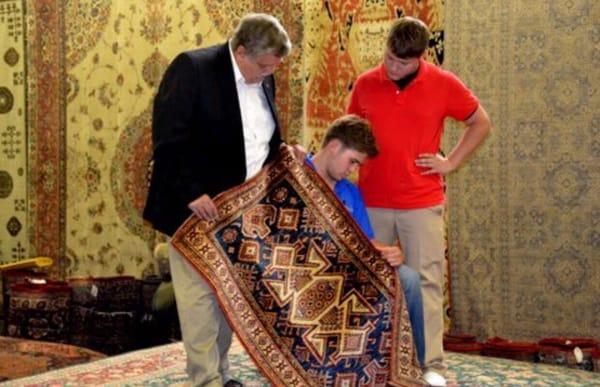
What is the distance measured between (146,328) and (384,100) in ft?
10.9

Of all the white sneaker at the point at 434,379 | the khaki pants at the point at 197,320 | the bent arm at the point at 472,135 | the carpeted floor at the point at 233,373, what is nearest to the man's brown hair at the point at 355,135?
the bent arm at the point at 472,135

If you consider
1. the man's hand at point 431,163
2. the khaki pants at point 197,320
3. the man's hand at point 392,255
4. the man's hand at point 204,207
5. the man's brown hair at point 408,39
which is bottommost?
the khaki pants at point 197,320

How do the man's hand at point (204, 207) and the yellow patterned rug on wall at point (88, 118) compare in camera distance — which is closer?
the man's hand at point (204, 207)

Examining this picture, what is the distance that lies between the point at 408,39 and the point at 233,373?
6.10ft

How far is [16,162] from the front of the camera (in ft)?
25.6

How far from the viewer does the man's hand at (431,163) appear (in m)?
3.93

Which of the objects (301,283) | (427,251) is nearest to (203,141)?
(301,283)

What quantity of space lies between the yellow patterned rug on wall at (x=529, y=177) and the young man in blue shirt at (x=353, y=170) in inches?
70.4

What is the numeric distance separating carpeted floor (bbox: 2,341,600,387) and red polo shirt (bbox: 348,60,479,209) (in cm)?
99

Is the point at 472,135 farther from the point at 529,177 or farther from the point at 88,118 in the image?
the point at 88,118

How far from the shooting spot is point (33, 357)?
496cm

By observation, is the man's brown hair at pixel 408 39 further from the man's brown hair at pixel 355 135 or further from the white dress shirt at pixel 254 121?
the white dress shirt at pixel 254 121

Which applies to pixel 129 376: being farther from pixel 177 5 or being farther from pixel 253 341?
pixel 177 5

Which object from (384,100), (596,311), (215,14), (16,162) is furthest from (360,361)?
(16,162)
